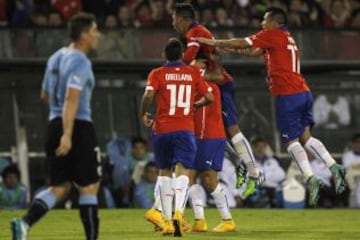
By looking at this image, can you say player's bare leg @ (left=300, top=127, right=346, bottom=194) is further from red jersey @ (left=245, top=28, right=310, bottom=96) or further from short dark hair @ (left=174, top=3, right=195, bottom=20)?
short dark hair @ (left=174, top=3, right=195, bottom=20)

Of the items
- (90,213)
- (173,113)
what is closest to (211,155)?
(173,113)

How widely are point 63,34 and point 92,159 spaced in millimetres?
13287

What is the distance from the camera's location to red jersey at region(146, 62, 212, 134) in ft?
50.6

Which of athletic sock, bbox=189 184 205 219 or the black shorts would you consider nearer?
the black shorts

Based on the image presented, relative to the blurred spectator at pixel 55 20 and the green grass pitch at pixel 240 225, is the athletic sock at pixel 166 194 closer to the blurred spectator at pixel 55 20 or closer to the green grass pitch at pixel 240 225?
the green grass pitch at pixel 240 225

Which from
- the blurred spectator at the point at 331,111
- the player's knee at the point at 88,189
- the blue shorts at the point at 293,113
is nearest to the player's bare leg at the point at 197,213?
the blue shorts at the point at 293,113

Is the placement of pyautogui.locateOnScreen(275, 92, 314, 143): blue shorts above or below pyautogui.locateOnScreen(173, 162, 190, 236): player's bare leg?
above

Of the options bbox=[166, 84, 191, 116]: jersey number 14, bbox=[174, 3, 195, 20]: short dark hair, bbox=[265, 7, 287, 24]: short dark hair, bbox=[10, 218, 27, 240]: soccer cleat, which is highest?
bbox=[174, 3, 195, 20]: short dark hair

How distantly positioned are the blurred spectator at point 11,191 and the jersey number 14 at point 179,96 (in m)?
7.69

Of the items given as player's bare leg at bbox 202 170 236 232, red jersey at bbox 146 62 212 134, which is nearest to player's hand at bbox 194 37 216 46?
red jersey at bbox 146 62 212 134

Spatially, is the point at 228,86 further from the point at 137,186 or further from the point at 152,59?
the point at 152,59

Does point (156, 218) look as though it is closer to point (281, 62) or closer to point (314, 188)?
point (314, 188)

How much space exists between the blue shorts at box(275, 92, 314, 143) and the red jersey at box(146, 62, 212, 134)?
7.36ft

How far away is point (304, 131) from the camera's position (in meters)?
17.6
